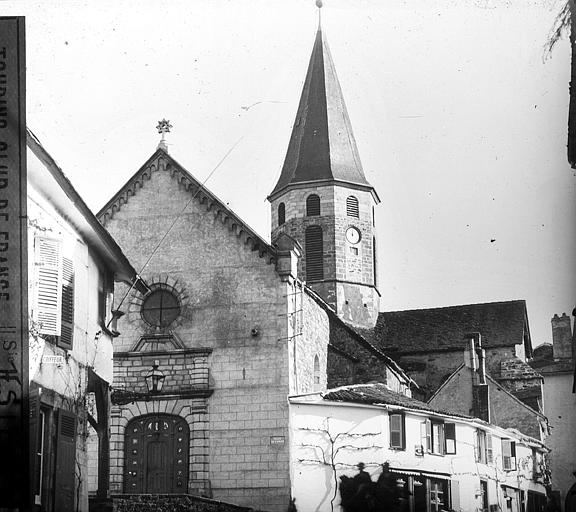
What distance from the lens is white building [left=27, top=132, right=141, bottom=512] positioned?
17.4m

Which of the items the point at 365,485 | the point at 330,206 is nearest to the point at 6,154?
the point at 365,485

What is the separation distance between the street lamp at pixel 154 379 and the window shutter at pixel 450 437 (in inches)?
376

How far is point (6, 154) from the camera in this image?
15.2 meters

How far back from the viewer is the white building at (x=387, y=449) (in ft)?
103

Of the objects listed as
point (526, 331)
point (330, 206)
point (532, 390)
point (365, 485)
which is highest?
point (330, 206)

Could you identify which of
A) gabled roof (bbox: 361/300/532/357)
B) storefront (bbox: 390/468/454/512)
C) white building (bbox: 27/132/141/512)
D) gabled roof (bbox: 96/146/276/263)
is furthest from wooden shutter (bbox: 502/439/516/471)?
white building (bbox: 27/132/141/512)

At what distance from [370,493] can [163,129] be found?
1388 cm

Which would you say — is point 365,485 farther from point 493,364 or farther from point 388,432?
point 493,364

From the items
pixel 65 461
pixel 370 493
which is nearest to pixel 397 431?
pixel 370 493

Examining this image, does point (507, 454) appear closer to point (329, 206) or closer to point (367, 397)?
point (367, 397)

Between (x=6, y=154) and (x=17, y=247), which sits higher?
(x=6, y=154)

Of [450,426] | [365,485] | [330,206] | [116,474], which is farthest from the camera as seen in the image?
[330,206]

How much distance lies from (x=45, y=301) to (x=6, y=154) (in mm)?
3678

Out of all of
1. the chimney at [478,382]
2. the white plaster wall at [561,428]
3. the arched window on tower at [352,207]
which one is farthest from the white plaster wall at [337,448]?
the arched window on tower at [352,207]
